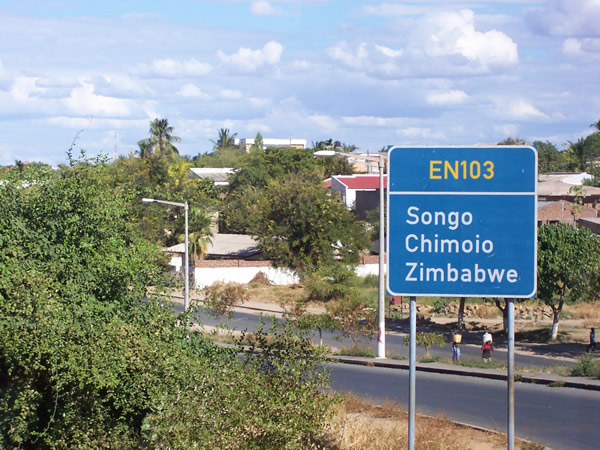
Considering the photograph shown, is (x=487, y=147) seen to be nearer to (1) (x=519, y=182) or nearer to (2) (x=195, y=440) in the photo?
(1) (x=519, y=182)

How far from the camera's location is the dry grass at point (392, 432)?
9.33 metres

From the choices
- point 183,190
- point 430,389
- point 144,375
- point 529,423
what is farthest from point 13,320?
point 183,190

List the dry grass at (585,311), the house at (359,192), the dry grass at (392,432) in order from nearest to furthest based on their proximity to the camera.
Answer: the dry grass at (392,432) → the dry grass at (585,311) → the house at (359,192)

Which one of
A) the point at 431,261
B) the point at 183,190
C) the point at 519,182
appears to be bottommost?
the point at 431,261

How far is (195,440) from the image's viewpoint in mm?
7062

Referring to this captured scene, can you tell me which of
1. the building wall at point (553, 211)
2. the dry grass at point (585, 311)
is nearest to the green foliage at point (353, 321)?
the dry grass at point (585, 311)

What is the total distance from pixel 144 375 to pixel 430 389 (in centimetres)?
1108

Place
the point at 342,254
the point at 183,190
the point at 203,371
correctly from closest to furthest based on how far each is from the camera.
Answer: the point at 203,371
the point at 342,254
the point at 183,190

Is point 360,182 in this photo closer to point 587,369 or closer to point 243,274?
point 243,274

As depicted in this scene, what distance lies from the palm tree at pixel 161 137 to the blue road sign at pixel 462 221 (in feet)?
292

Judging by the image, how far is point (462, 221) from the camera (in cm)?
557

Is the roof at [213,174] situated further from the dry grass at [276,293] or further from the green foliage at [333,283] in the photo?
the green foliage at [333,283]

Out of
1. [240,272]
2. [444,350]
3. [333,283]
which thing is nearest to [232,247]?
[240,272]

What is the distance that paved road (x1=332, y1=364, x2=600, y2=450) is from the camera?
1312 centimetres
